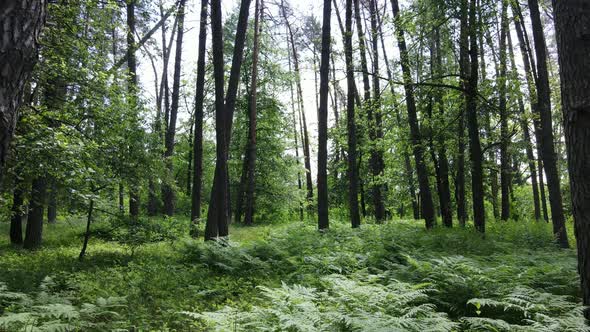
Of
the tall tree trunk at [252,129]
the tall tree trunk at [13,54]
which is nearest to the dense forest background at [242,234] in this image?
the tall tree trunk at [13,54]

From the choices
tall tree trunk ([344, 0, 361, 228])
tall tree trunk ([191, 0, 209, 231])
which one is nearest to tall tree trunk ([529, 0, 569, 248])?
tall tree trunk ([344, 0, 361, 228])

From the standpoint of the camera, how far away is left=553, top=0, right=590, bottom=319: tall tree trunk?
3949mm

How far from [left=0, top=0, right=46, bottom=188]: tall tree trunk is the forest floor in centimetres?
224

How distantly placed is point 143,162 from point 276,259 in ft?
14.4

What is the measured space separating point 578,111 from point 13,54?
187 inches

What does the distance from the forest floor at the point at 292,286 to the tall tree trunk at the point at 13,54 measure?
7.35 feet

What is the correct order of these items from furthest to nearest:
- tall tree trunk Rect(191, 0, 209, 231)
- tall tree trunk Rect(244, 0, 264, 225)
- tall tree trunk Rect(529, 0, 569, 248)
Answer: tall tree trunk Rect(244, 0, 264, 225)
tall tree trunk Rect(191, 0, 209, 231)
tall tree trunk Rect(529, 0, 569, 248)

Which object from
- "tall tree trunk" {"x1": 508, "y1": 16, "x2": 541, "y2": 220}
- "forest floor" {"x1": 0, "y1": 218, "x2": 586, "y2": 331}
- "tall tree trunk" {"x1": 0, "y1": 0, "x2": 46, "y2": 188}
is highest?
"tall tree trunk" {"x1": 508, "y1": 16, "x2": 541, "y2": 220}

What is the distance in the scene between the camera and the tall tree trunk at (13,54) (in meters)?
2.33

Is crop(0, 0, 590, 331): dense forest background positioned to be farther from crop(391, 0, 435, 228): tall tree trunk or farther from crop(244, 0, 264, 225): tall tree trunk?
crop(244, 0, 264, 225): tall tree trunk

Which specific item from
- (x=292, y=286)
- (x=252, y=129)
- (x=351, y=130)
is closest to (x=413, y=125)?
(x=351, y=130)

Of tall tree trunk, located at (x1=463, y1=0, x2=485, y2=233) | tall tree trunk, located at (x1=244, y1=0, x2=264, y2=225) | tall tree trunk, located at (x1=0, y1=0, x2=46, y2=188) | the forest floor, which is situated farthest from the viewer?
tall tree trunk, located at (x1=244, y1=0, x2=264, y2=225)

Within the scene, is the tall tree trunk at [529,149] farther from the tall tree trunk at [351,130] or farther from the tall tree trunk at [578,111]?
the tall tree trunk at [578,111]

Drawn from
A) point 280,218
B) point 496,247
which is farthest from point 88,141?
point 280,218
